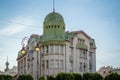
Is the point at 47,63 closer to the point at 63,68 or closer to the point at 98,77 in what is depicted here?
the point at 63,68

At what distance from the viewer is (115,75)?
5362 cm

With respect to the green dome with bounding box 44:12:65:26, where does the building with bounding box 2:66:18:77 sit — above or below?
below

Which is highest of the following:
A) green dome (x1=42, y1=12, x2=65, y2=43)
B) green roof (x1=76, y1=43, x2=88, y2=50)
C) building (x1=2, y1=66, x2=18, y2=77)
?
green dome (x1=42, y1=12, x2=65, y2=43)

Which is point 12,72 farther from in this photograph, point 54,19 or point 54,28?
point 54,19

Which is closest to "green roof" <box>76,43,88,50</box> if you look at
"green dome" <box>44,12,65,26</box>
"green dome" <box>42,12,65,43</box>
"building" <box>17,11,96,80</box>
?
"building" <box>17,11,96,80</box>

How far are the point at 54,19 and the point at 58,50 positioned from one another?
21.3 feet

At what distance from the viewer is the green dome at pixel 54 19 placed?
73.2 meters

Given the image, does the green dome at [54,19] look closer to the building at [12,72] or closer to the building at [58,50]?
the building at [58,50]

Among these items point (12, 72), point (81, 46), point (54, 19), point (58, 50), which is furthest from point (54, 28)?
point (12, 72)

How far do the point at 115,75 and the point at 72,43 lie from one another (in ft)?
74.6

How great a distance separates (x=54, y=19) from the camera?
240 ft

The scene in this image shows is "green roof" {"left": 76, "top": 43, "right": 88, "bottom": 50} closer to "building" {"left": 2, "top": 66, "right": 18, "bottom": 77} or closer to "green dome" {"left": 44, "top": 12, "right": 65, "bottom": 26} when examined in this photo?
"green dome" {"left": 44, "top": 12, "right": 65, "bottom": 26}

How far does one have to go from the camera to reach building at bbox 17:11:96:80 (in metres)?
72.1

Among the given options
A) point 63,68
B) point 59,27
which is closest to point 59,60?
point 63,68
